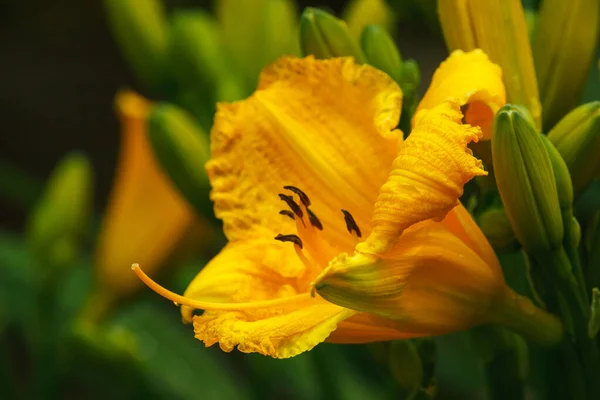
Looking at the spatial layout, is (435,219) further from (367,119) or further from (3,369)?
(3,369)

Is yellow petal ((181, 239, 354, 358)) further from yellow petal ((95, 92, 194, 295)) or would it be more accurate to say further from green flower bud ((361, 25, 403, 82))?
yellow petal ((95, 92, 194, 295))

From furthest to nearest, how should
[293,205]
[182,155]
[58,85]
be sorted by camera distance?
[58,85] < [182,155] < [293,205]

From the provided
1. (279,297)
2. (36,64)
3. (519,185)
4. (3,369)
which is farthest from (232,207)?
(36,64)

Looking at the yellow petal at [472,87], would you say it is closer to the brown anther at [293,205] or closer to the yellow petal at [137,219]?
the brown anther at [293,205]

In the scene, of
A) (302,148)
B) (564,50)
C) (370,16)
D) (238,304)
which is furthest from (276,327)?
(370,16)

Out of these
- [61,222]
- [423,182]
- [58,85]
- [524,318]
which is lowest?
[58,85]

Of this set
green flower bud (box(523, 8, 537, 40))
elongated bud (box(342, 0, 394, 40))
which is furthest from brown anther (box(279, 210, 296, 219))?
elongated bud (box(342, 0, 394, 40))

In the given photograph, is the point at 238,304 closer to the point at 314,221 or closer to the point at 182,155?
the point at 314,221
